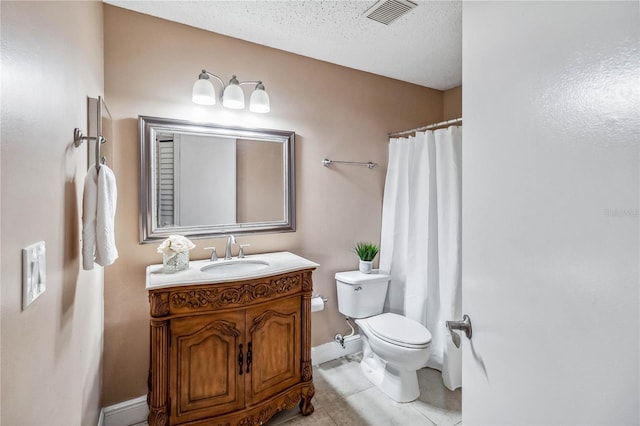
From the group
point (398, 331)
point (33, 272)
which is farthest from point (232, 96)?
point (398, 331)

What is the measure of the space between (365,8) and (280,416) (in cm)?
249

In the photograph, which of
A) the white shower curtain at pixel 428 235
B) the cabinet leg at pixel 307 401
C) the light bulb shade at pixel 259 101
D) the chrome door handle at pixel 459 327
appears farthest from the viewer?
the white shower curtain at pixel 428 235

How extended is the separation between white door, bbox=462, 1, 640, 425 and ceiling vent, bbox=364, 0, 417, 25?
0.99 metres

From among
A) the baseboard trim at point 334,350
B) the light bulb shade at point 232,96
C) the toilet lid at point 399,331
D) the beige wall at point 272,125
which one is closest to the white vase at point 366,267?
the beige wall at point 272,125

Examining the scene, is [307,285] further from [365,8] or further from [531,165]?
[365,8]

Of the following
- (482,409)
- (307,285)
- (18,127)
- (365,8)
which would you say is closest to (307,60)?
(365,8)

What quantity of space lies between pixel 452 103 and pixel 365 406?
2.76 metres

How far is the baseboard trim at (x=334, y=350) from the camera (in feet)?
7.89

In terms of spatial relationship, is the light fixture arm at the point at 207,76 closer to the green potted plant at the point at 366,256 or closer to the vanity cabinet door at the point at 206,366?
the vanity cabinet door at the point at 206,366

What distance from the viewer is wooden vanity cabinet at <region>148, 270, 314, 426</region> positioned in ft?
4.87

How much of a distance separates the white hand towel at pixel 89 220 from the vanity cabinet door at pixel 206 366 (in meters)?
0.59

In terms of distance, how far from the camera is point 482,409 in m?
0.82

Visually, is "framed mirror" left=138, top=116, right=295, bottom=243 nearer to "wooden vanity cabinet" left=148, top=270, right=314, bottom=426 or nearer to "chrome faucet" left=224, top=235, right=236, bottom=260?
"chrome faucet" left=224, top=235, right=236, bottom=260

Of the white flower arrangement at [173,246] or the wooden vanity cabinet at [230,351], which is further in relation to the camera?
the white flower arrangement at [173,246]
